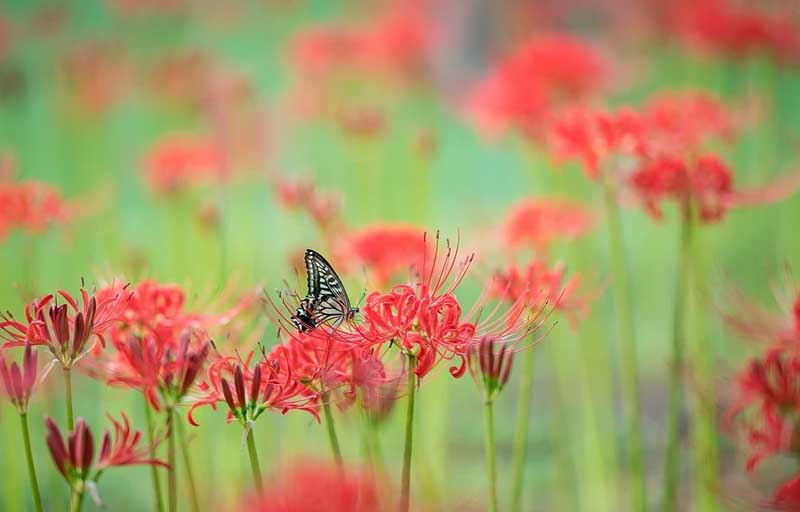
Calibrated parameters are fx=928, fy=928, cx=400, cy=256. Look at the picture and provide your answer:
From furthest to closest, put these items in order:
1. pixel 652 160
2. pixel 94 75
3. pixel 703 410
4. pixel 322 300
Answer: pixel 94 75 < pixel 703 410 < pixel 652 160 < pixel 322 300

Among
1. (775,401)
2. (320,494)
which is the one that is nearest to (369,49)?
(775,401)

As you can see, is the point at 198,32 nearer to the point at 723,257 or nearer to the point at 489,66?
the point at 489,66

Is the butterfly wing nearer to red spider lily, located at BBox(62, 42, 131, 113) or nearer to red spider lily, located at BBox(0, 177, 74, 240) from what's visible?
red spider lily, located at BBox(0, 177, 74, 240)

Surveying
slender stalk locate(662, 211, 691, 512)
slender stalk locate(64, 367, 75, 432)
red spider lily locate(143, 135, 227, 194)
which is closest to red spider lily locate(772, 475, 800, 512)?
slender stalk locate(662, 211, 691, 512)

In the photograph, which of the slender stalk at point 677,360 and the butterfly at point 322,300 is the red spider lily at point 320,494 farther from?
the slender stalk at point 677,360

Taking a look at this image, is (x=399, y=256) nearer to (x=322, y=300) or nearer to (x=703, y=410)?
(x=322, y=300)

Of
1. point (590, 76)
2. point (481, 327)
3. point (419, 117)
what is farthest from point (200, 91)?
point (481, 327)
